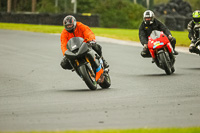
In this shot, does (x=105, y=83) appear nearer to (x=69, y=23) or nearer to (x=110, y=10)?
(x=69, y=23)

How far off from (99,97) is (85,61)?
3.96ft

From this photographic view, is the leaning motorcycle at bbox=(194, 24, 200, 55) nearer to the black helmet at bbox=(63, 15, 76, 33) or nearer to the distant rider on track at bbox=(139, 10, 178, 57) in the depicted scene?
the distant rider on track at bbox=(139, 10, 178, 57)

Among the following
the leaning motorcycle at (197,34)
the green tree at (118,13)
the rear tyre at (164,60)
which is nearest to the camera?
the rear tyre at (164,60)

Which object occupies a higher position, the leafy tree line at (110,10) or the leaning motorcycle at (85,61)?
the leaning motorcycle at (85,61)

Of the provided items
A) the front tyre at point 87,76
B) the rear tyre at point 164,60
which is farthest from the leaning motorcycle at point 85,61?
the rear tyre at point 164,60

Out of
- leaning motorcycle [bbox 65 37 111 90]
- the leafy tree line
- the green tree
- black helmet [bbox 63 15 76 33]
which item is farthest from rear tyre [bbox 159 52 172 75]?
the green tree

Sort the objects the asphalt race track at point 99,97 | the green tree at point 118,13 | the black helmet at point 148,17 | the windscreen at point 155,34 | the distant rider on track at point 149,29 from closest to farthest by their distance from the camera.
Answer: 1. the asphalt race track at point 99,97
2. the windscreen at point 155,34
3. the black helmet at point 148,17
4. the distant rider on track at point 149,29
5. the green tree at point 118,13

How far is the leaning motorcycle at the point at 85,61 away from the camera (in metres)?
10.9

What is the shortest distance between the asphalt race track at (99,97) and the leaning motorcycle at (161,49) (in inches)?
14.2

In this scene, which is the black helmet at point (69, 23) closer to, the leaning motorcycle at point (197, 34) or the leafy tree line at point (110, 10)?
the leaning motorcycle at point (197, 34)

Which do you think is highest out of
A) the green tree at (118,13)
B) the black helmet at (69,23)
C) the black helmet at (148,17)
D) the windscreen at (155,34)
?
the black helmet at (69,23)

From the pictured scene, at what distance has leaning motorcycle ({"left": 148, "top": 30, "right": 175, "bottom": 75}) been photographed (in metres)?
14.5

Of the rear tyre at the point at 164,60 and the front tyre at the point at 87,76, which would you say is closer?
the front tyre at the point at 87,76

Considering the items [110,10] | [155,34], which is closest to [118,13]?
[110,10]
